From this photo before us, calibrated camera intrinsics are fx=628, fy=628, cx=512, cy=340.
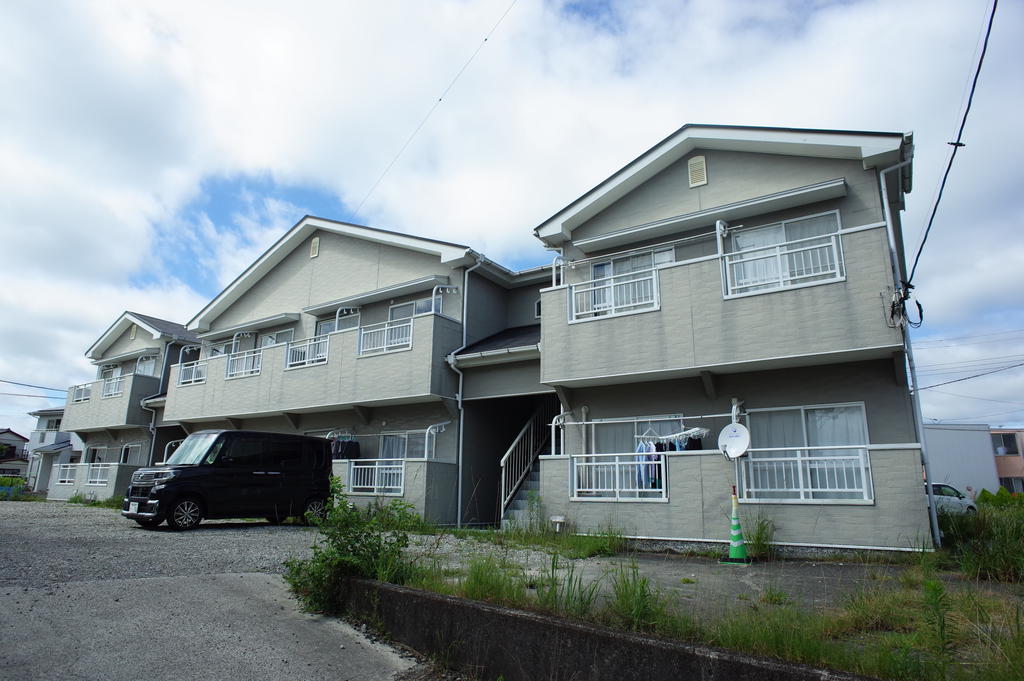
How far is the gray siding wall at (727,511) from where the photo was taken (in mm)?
8570

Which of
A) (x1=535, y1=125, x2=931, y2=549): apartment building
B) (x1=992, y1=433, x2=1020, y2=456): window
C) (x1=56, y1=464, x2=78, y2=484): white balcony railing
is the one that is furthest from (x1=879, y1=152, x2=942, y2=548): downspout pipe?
(x1=992, y1=433, x2=1020, y2=456): window

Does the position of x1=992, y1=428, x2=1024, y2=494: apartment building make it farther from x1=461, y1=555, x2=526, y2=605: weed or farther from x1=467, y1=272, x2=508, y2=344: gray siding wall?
x1=461, y1=555, x2=526, y2=605: weed

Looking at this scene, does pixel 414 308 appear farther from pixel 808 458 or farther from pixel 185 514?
pixel 808 458

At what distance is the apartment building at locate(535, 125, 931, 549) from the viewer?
948cm

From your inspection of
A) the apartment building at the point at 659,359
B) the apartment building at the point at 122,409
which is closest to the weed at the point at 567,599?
the apartment building at the point at 659,359

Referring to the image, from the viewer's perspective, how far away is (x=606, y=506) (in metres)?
10.8

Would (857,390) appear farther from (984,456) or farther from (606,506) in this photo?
(984,456)

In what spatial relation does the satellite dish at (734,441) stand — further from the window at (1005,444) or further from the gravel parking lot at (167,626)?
the window at (1005,444)

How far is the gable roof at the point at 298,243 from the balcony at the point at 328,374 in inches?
75.9

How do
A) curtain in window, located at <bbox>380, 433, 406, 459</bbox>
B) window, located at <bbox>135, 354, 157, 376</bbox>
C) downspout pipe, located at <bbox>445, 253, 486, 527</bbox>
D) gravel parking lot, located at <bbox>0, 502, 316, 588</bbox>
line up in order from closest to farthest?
gravel parking lot, located at <bbox>0, 502, 316, 588</bbox> → downspout pipe, located at <bbox>445, 253, 486, 527</bbox> → curtain in window, located at <bbox>380, 433, 406, 459</bbox> → window, located at <bbox>135, 354, 157, 376</bbox>

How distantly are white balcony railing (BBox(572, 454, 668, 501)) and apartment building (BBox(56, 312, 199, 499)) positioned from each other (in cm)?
1823

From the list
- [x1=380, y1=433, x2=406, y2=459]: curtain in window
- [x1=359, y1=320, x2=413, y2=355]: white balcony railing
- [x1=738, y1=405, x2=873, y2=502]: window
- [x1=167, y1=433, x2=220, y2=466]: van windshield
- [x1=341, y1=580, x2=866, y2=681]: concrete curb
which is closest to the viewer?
[x1=341, y1=580, x2=866, y2=681]: concrete curb

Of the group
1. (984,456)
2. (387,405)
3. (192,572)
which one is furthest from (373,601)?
(984,456)

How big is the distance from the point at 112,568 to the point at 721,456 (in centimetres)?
Result: 830
